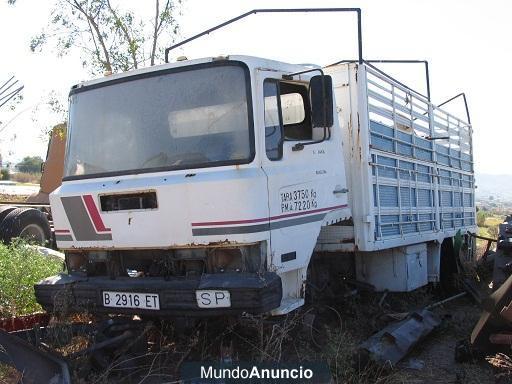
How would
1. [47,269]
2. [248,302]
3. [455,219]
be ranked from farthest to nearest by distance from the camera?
[455,219], [47,269], [248,302]

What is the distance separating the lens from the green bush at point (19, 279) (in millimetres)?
6133

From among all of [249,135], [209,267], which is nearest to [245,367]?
[209,267]

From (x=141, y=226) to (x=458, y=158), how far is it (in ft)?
20.9

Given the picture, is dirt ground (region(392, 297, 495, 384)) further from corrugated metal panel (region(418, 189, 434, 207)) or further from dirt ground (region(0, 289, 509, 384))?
corrugated metal panel (region(418, 189, 434, 207))

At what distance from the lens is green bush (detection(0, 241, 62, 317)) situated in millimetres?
6133

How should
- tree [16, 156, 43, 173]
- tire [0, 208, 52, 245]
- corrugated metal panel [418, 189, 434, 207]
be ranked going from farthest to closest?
tree [16, 156, 43, 173] → tire [0, 208, 52, 245] → corrugated metal panel [418, 189, 434, 207]

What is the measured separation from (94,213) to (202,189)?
1.08m

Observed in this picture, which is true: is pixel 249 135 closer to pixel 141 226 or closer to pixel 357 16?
pixel 141 226

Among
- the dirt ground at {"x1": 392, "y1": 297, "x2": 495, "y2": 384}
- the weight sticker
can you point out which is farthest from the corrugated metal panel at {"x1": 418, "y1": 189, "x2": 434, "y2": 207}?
the weight sticker

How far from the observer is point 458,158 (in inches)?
372

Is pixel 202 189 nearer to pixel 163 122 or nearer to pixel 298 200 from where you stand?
pixel 163 122

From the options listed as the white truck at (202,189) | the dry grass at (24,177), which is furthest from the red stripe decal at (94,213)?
the dry grass at (24,177)

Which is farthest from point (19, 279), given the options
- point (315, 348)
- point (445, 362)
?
point (445, 362)

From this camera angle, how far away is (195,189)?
445cm
